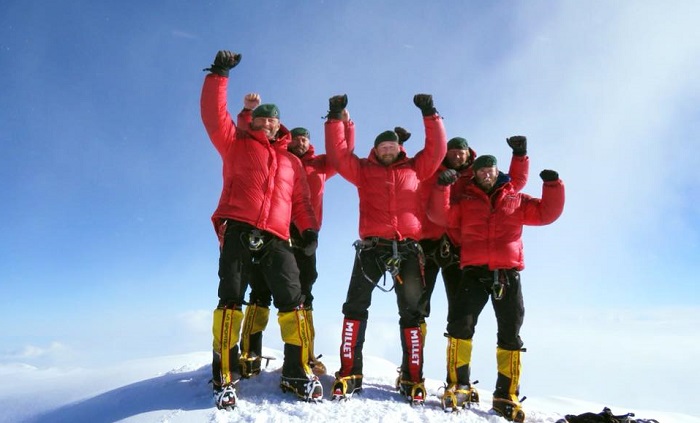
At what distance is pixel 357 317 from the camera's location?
5.44 metres

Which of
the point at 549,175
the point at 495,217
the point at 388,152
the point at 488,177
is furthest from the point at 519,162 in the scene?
the point at 388,152

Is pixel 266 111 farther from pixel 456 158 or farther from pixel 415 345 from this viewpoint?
pixel 415 345

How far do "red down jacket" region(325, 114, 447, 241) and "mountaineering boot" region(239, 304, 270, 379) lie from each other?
6.21 feet

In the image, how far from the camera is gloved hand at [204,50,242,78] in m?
4.89

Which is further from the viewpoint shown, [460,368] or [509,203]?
[509,203]

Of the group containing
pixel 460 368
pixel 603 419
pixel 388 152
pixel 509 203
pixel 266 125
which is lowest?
pixel 603 419

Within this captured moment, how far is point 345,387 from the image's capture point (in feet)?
16.9

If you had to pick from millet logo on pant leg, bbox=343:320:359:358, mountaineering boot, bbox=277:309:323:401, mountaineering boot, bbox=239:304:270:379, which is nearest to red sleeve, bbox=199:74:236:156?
mountaineering boot, bbox=277:309:323:401

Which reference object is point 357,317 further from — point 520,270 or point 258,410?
point 520,270

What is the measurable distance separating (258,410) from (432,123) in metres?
3.92

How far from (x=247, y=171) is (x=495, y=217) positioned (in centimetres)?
322

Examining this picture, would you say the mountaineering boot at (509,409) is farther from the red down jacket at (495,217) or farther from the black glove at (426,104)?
the black glove at (426,104)

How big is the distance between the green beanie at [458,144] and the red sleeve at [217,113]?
323 centimetres

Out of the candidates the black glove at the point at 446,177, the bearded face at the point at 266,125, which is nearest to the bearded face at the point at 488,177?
the black glove at the point at 446,177
